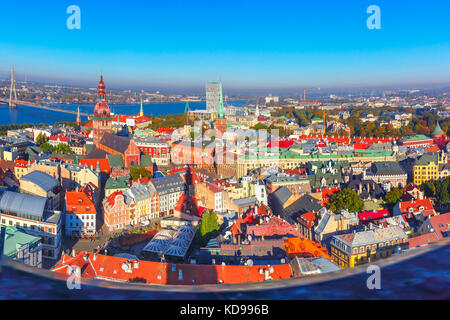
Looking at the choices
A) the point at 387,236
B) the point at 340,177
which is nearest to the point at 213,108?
the point at 340,177

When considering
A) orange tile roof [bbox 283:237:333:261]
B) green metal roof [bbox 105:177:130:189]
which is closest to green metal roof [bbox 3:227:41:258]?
orange tile roof [bbox 283:237:333:261]

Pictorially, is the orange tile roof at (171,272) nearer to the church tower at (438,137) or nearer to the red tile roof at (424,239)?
the red tile roof at (424,239)

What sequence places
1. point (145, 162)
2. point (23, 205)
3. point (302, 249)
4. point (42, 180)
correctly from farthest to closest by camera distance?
point (145, 162) → point (42, 180) → point (23, 205) → point (302, 249)

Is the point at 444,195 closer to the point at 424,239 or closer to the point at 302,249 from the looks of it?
the point at 424,239

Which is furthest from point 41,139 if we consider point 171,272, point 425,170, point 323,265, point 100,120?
point 323,265

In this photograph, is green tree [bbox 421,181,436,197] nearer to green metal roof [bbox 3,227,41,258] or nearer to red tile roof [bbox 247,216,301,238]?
red tile roof [bbox 247,216,301,238]

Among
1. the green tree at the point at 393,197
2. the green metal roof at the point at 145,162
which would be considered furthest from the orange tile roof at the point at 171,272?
the green metal roof at the point at 145,162
